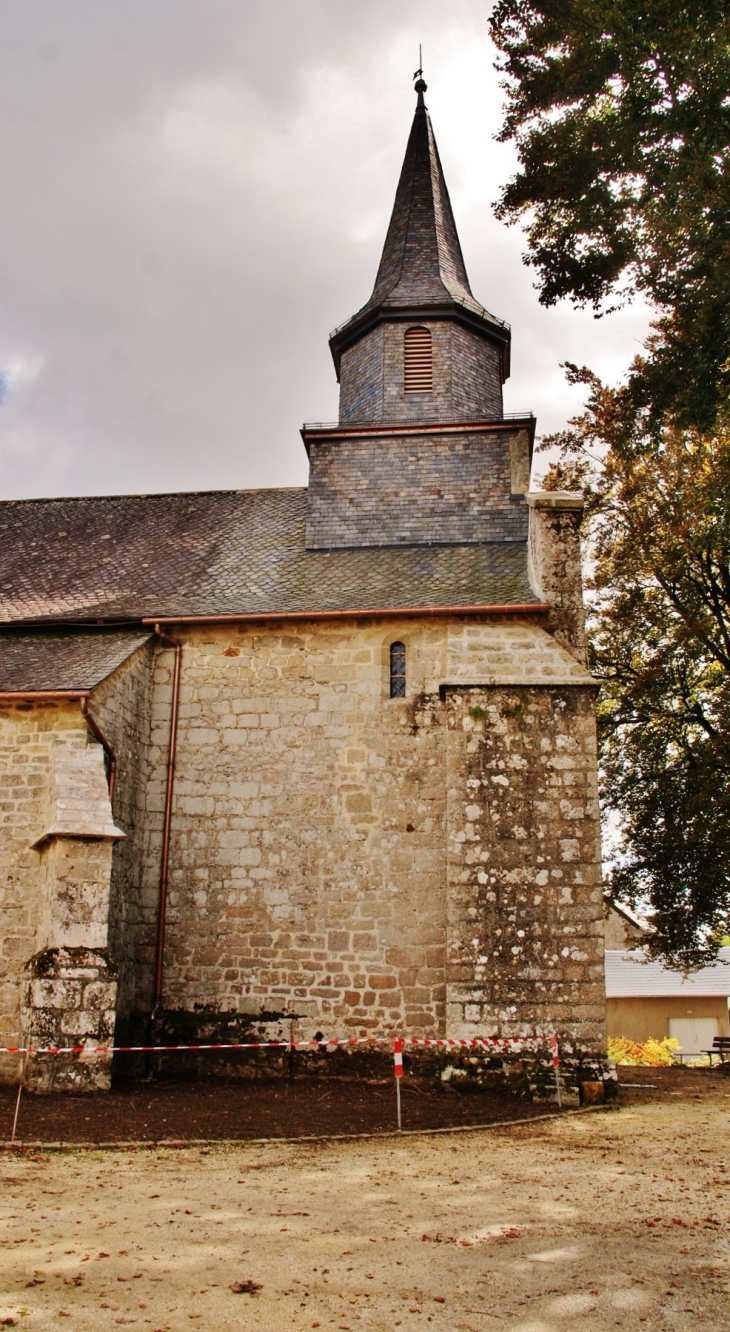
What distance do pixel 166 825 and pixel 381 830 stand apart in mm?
2608

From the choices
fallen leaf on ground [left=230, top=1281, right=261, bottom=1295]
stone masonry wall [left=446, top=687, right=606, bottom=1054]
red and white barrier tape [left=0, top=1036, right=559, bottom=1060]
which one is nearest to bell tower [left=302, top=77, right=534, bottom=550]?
stone masonry wall [left=446, top=687, right=606, bottom=1054]

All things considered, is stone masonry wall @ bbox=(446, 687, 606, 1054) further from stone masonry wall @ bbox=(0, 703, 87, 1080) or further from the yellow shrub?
the yellow shrub

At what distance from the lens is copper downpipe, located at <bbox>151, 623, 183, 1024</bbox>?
1174cm

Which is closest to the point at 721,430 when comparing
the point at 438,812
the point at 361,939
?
the point at 438,812

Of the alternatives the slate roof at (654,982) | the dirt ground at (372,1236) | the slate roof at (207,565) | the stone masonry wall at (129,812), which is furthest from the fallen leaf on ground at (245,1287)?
the slate roof at (654,982)

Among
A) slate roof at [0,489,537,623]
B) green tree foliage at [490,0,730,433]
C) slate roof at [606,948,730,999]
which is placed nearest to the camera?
green tree foliage at [490,0,730,433]

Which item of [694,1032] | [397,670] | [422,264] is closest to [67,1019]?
[397,670]

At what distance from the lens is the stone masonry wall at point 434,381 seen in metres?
15.6

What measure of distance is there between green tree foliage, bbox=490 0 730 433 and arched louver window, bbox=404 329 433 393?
6.16 metres

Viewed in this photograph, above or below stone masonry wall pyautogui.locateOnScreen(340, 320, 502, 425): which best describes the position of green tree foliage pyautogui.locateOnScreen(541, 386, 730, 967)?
below

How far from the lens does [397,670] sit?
1246 cm

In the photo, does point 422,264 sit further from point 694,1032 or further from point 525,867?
point 694,1032

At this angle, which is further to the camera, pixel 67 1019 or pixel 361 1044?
pixel 361 1044

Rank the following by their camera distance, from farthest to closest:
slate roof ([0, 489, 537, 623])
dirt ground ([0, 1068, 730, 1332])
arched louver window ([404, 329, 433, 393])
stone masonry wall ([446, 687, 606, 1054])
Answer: arched louver window ([404, 329, 433, 393]) < slate roof ([0, 489, 537, 623]) < stone masonry wall ([446, 687, 606, 1054]) < dirt ground ([0, 1068, 730, 1332])
